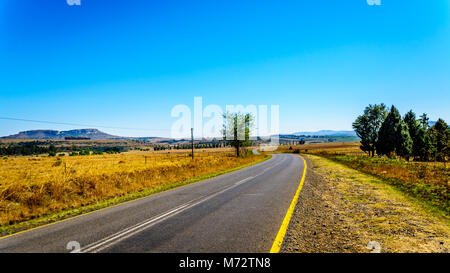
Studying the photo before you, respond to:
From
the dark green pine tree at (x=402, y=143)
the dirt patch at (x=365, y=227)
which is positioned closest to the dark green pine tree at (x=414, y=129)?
the dark green pine tree at (x=402, y=143)

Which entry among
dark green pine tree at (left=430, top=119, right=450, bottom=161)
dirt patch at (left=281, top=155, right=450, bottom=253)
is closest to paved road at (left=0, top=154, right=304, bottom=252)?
dirt patch at (left=281, top=155, right=450, bottom=253)

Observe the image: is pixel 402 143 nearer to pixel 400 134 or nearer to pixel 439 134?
pixel 400 134

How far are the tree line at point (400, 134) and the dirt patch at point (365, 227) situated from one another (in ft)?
110

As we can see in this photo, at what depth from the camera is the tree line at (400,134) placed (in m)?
43.0

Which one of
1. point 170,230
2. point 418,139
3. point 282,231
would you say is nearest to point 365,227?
point 282,231

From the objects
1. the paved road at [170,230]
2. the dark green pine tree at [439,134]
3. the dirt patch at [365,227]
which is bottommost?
the paved road at [170,230]

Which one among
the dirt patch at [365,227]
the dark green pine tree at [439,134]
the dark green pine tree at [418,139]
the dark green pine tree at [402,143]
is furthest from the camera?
the dark green pine tree at [418,139]

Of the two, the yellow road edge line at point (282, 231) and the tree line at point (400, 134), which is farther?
the tree line at point (400, 134)

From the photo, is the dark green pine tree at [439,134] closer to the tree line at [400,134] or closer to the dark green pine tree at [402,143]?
the tree line at [400,134]

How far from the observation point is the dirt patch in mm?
4352

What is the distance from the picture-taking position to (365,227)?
543 cm

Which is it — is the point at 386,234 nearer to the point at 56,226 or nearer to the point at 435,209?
the point at 435,209
